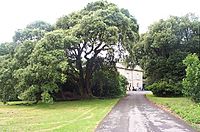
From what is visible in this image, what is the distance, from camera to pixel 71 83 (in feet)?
132

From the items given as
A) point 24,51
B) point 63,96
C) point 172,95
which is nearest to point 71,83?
point 63,96

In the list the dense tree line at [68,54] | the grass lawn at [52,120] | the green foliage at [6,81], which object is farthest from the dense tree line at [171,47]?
the grass lawn at [52,120]

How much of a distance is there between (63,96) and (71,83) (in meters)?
1.91

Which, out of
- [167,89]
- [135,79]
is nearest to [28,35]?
[167,89]

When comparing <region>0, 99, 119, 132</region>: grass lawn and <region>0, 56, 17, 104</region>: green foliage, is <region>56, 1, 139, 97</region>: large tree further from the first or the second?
<region>0, 99, 119, 132</region>: grass lawn

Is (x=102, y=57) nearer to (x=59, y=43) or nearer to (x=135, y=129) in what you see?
(x=59, y=43)

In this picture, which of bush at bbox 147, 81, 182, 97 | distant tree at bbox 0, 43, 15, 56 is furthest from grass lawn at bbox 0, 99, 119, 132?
bush at bbox 147, 81, 182, 97

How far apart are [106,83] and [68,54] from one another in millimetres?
11100

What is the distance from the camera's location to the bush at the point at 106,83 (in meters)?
40.9

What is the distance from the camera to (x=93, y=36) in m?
31.3

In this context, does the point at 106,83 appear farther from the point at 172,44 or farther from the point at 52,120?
the point at 52,120

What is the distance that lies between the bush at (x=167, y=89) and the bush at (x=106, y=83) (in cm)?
528

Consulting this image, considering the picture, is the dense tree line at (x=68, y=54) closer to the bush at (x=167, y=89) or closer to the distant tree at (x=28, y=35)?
the distant tree at (x=28, y=35)

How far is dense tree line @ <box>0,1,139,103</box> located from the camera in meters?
27.5
